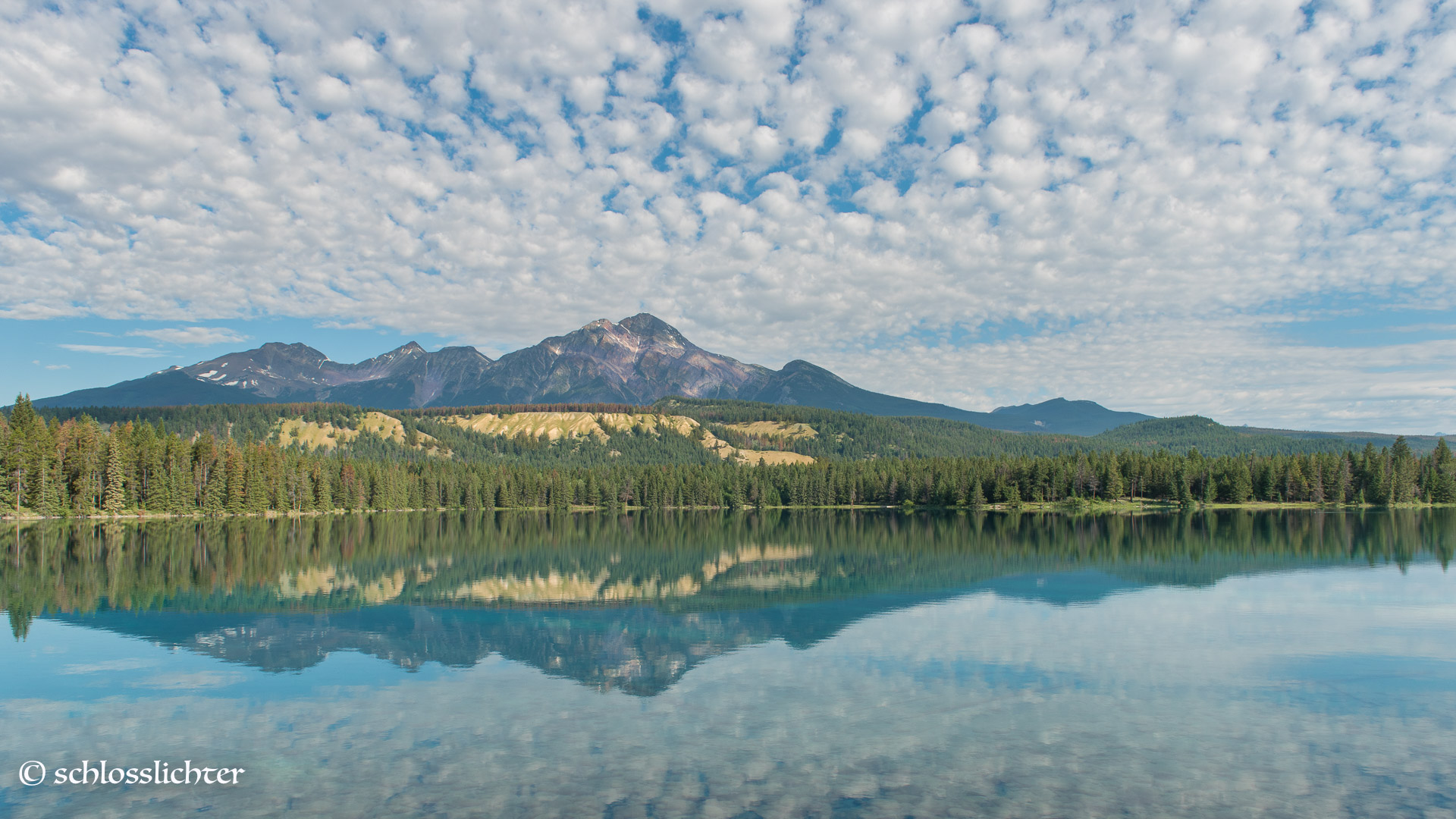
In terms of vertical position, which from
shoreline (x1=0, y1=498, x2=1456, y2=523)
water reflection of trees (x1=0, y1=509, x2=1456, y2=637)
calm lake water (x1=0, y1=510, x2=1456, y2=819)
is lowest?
shoreline (x1=0, y1=498, x2=1456, y2=523)

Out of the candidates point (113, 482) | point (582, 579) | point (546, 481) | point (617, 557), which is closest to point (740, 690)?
point (582, 579)

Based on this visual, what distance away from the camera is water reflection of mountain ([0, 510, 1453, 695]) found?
32312 mm

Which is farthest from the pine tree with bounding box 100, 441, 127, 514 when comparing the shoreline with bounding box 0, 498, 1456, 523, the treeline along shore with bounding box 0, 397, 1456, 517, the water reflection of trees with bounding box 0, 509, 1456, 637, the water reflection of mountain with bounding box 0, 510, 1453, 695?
the water reflection of mountain with bounding box 0, 510, 1453, 695

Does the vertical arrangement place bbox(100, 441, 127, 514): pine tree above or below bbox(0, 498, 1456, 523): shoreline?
above

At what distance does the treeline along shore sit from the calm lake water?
64.5 metres

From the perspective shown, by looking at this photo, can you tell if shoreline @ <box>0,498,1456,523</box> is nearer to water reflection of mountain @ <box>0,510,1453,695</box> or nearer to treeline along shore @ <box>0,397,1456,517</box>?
treeline along shore @ <box>0,397,1456,517</box>

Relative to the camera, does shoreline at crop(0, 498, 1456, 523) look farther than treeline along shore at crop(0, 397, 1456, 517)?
Yes

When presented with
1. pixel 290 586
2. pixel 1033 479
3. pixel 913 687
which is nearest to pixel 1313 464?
pixel 1033 479

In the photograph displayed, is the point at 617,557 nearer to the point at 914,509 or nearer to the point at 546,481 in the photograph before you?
Result: the point at 914,509

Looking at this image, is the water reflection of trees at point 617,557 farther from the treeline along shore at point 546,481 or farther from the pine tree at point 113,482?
the treeline along shore at point 546,481

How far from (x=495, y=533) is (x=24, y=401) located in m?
71.4

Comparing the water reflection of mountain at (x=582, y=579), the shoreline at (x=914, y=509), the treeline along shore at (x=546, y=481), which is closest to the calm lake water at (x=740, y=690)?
the water reflection of mountain at (x=582, y=579)

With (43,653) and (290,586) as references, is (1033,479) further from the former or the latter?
(43,653)

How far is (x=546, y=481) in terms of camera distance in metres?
197
